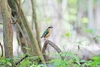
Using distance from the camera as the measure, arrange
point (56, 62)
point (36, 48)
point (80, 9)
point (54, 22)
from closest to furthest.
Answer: point (56, 62) < point (36, 48) < point (54, 22) < point (80, 9)

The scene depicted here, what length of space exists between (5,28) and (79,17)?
1148 cm

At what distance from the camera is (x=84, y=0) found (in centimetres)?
1487

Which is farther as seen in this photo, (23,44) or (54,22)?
(54,22)

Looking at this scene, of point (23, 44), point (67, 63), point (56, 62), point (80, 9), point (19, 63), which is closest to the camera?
point (56, 62)

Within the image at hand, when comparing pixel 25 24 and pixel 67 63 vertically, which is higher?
pixel 25 24

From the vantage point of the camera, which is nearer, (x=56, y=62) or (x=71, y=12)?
(x=56, y=62)

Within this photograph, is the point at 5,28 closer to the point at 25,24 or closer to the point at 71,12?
the point at 25,24

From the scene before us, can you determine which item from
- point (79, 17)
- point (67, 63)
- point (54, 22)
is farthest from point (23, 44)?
point (79, 17)

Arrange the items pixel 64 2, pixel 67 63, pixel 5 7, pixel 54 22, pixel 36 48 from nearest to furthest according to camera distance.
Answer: pixel 67 63 → pixel 5 7 → pixel 36 48 → pixel 54 22 → pixel 64 2

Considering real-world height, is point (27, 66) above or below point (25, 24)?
below

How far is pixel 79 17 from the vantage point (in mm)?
13484

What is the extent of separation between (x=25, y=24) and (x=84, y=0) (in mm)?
12627

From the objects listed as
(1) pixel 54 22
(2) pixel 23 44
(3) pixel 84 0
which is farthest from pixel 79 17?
(2) pixel 23 44

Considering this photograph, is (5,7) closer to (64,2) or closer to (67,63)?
(67,63)
